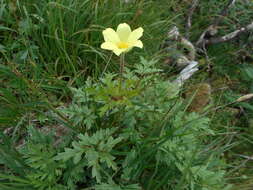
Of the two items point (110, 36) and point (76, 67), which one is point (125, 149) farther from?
point (76, 67)

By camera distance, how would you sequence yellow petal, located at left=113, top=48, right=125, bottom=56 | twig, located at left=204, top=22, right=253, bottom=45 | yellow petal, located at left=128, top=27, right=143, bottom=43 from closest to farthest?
yellow petal, located at left=113, top=48, right=125, bottom=56 → yellow petal, located at left=128, top=27, right=143, bottom=43 → twig, located at left=204, top=22, right=253, bottom=45

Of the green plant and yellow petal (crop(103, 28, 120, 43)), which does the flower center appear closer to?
yellow petal (crop(103, 28, 120, 43))

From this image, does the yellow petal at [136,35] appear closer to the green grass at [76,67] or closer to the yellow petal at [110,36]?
the yellow petal at [110,36]

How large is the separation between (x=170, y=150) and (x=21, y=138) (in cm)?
85

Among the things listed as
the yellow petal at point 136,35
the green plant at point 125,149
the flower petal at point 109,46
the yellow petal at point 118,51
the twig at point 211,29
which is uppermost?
the twig at point 211,29

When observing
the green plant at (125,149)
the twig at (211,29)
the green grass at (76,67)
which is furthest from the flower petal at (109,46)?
the twig at (211,29)

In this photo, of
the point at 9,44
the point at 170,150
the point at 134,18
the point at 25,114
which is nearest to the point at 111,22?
the point at 134,18

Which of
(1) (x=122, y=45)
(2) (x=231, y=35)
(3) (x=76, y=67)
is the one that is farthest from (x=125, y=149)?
(2) (x=231, y=35)

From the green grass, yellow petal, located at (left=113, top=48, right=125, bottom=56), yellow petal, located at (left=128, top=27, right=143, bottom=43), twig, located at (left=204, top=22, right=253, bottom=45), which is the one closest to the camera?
yellow petal, located at (left=113, top=48, right=125, bottom=56)

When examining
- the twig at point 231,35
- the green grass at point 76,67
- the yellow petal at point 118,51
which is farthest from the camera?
the twig at point 231,35

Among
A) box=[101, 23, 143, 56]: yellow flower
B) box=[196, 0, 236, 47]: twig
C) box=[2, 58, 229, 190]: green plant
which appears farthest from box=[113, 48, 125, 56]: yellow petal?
box=[196, 0, 236, 47]: twig

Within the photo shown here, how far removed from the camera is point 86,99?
1.45 metres

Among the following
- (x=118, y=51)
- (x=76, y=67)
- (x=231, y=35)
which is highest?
(x=231, y=35)

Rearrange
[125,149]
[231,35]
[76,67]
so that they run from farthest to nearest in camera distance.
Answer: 1. [231,35]
2. [76,67]
3. [125,149]
